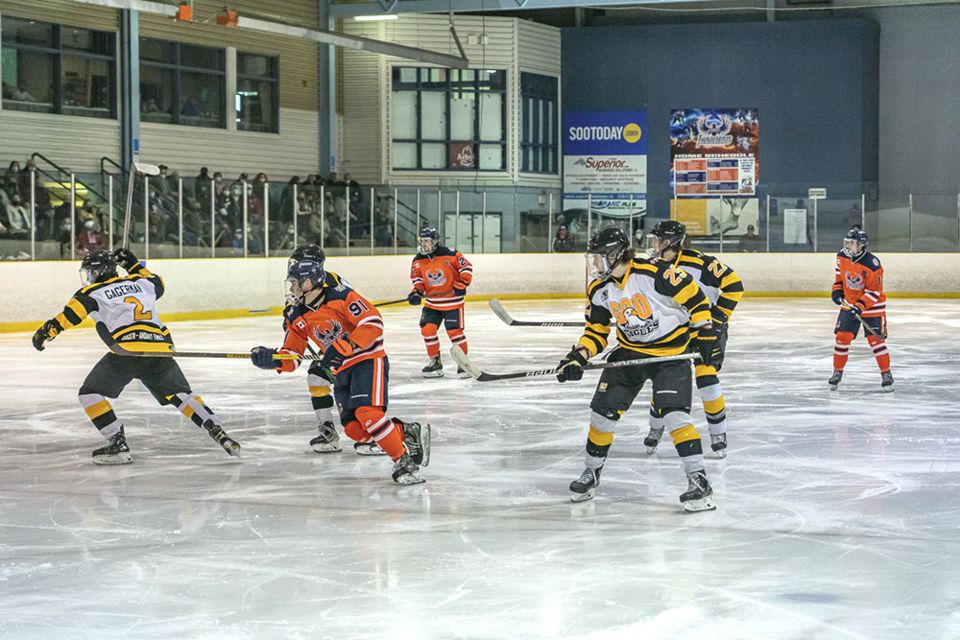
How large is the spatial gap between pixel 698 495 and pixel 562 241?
16111 millimetres

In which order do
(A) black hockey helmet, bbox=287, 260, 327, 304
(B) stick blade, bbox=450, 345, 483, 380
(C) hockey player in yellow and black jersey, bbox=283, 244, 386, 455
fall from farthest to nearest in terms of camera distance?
(C) hockey player in yellow and black jersey, bbox=283, 244, 386, 455, (B) stick blade, bbox=450, 345, 483, 380, (A) black hockey helmet, bbox=287, 260, 327, 304

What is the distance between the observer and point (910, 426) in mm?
6980

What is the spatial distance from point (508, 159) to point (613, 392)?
1865cm

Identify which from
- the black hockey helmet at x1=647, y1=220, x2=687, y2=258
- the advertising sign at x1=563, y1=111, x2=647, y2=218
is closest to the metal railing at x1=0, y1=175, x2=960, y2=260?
the advertising sign at x1=563, y1=111, x2=647, y2=218

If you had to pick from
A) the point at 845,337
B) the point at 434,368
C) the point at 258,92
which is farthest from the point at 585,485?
the point at 258,92

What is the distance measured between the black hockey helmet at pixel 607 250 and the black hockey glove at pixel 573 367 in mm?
350

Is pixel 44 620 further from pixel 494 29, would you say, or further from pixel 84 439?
Answer: pixel 494 29

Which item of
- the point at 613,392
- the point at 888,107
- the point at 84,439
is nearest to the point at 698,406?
the point at 613,392

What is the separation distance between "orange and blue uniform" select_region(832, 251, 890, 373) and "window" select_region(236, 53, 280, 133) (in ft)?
45.3

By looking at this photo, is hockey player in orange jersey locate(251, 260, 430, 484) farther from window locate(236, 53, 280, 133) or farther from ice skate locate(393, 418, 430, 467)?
window locate(236, 53, 280, 133)

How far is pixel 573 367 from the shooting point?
15.8 feet

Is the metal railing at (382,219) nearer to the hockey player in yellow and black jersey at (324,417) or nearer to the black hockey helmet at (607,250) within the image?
the hockey player in yellow and black jersey at (324,417)

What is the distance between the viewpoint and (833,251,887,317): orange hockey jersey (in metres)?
8.73

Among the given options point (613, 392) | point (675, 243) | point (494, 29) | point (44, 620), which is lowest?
point (44, 620)
